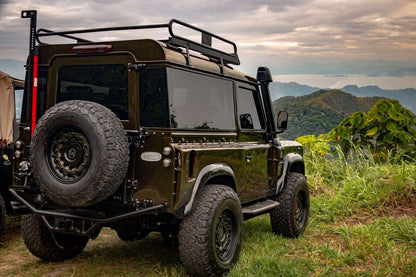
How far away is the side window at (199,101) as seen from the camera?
4.49m

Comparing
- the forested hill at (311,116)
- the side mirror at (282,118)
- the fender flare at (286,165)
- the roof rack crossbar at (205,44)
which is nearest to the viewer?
the roof rack crossbar at (205,44)

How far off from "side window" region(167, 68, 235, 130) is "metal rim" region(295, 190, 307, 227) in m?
1.87

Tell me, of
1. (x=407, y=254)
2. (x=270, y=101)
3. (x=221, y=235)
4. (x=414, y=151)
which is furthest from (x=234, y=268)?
(x=414, y=151)

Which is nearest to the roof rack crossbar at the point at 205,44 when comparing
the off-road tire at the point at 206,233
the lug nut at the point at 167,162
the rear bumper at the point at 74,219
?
the lug nut at the point at 167,162

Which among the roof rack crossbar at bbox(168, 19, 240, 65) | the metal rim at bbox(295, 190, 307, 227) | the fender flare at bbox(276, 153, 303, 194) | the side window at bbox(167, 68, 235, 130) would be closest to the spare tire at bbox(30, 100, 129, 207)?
the side window at bbox(167, 68, 235, 130)

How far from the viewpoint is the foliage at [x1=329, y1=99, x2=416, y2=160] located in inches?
432

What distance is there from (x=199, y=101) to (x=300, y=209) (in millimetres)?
2781

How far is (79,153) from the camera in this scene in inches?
162

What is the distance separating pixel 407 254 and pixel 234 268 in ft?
6.92

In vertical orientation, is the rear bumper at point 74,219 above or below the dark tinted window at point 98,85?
below

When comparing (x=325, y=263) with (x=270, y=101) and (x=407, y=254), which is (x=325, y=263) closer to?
(x=407, y=254)

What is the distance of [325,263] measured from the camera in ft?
16.8

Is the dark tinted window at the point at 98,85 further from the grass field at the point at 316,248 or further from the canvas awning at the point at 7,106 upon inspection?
the canvas awning at the point at 7,106

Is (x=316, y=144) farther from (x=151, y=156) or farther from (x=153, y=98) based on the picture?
(x=151, y=156)
